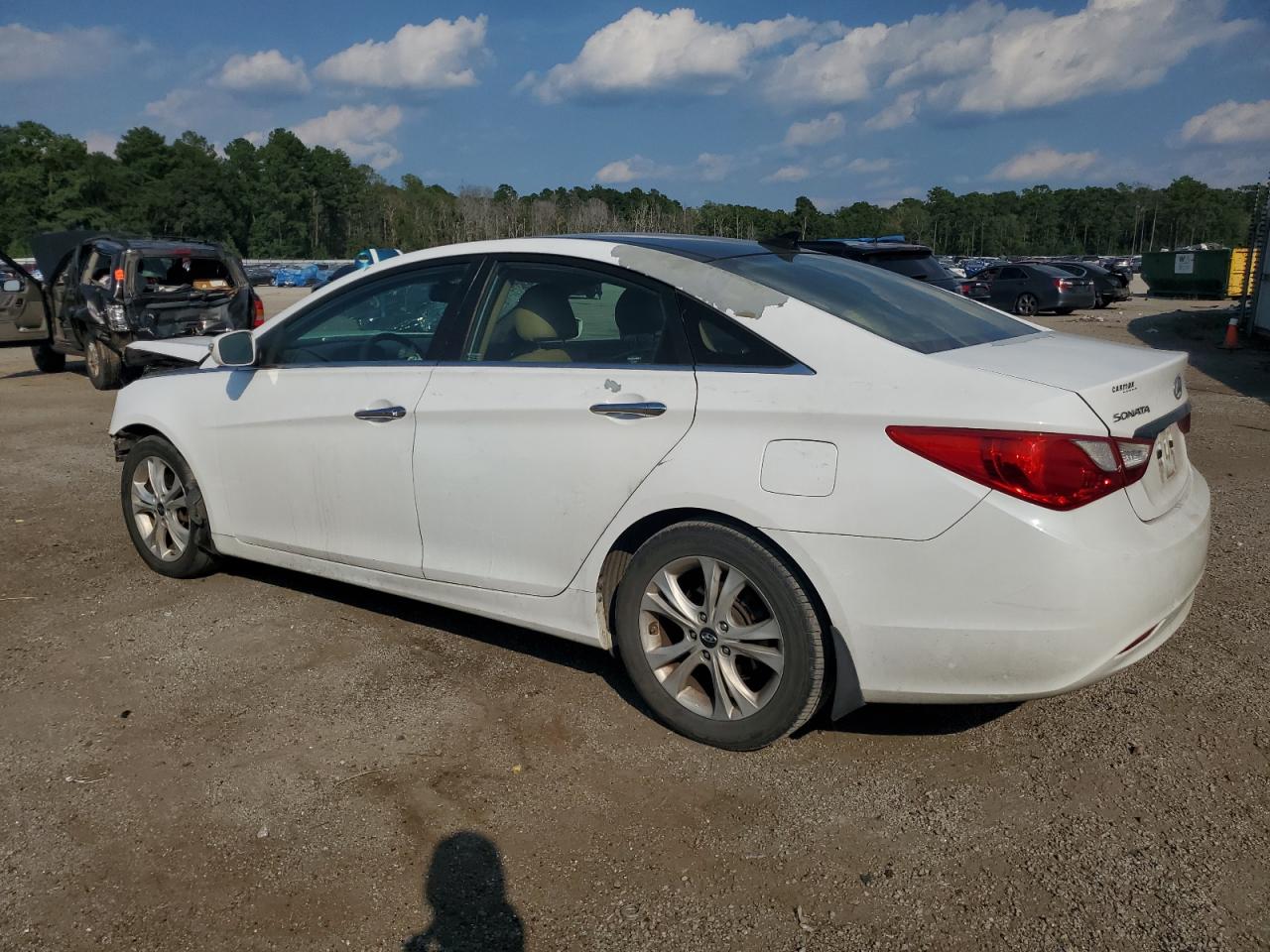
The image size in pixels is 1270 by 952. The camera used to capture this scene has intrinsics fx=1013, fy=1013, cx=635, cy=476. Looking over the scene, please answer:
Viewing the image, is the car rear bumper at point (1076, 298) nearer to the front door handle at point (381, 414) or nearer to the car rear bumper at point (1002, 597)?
the car rear bumper at point (1002, 597)

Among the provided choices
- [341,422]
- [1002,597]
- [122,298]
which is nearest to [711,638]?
[1002,597]

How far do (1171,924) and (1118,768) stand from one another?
0.80 metres

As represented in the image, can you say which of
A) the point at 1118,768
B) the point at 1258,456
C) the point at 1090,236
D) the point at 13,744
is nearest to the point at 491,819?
the point at 13,744

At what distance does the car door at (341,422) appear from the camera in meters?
3.96

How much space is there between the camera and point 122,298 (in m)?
12.1

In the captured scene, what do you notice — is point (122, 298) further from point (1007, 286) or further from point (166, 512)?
point (1007, 286)

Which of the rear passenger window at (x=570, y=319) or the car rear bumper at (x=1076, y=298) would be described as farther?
the car rear bumper at (x=1076, y=298)

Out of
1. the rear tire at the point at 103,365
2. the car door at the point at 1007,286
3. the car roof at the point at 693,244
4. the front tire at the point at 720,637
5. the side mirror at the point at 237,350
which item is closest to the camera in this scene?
the front tire at the point at 720,637

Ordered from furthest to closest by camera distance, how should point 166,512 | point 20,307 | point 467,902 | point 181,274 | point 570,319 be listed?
point 20,307
point 181,274
point 166,512
point 570,319
point 467,902

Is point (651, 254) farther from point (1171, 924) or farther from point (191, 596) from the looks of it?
point (191, 596)

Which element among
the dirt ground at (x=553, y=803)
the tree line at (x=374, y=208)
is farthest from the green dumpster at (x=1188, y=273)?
the dirt ground at (x=553, y=803)

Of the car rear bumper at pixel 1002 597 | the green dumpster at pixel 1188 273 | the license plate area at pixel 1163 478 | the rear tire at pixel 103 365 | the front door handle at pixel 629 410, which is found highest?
the front door handle at pixel 629 410

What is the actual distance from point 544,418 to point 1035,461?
1611mm

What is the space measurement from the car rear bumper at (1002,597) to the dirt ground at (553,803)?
45cm
